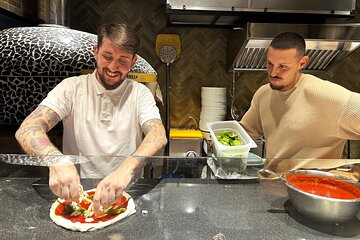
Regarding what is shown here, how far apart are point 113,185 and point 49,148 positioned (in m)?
0.43

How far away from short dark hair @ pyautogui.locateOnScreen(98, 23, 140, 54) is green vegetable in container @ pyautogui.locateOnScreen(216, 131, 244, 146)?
2.21 ft

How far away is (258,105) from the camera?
2.09 meters

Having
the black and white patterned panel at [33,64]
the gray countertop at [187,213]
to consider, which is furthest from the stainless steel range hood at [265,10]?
the gray countertop at [187,213]

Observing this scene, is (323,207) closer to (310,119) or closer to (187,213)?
(187,213)

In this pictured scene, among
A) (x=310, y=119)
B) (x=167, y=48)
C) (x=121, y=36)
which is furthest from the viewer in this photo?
(x=167, y=48)

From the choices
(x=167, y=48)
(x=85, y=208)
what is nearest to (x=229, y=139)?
(x=85, y=208)

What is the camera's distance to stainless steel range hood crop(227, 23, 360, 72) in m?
2.96

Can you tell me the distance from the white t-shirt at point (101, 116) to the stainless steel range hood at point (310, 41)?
160cm

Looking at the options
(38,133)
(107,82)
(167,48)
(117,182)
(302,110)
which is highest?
(167,48)

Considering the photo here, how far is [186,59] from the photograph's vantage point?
395 cm

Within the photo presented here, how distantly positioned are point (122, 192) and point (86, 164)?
0.67ft

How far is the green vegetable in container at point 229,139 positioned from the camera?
141 centimetres

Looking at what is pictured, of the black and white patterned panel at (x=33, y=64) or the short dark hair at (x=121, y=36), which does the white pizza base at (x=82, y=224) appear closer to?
the short dark hair at (x=121, y=36)

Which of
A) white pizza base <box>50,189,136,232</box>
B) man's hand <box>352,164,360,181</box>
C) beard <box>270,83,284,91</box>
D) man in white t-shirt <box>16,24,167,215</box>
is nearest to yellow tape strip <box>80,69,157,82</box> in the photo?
man in white t-shirt <box>16,24,167,215</box>
